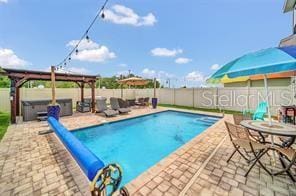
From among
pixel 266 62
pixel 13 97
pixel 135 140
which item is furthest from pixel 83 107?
pixel 266 62

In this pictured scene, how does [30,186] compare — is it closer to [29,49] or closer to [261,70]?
[261,70]

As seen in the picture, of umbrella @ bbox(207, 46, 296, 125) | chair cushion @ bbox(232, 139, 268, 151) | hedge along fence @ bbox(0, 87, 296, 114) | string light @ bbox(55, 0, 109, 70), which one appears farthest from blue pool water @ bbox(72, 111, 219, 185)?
hedge along fence @ bbox(0, 87, 296, 114)

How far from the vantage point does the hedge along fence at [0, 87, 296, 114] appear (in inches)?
396

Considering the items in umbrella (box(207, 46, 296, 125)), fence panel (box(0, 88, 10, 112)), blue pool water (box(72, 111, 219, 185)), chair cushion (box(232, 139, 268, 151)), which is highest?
umbrella (box(207, 46, 296, 125))

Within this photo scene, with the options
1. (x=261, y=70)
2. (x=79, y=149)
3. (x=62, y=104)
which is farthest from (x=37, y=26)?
(x=261, y=70)

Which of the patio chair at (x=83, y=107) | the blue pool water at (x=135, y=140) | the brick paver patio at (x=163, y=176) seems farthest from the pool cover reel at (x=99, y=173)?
the patio chair at (x=83, y=107)

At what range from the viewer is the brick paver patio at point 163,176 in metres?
2.65

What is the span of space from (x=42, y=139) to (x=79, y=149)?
151 inches

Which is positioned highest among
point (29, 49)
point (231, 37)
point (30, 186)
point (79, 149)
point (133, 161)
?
point (231, 37)

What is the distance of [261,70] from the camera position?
2.71 metres

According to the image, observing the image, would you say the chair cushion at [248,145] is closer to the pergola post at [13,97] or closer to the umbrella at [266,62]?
the umbrella at [266,62]

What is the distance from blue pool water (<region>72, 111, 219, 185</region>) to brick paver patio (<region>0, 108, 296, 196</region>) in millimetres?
1117

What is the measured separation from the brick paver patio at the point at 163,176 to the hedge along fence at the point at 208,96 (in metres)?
8.16

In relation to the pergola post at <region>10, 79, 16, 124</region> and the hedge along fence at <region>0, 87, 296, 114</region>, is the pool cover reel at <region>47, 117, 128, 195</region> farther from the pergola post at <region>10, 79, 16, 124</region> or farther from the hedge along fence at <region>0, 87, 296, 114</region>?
the hedge along fence at <region>0, 87, 296, 114</region>
